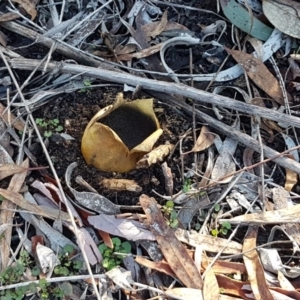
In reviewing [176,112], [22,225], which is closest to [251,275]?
[176,112]

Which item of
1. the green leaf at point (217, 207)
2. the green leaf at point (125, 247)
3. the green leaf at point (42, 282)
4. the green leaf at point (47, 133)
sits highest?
the green leaf at point (47, 133)

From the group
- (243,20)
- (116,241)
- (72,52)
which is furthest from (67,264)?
(243,20)

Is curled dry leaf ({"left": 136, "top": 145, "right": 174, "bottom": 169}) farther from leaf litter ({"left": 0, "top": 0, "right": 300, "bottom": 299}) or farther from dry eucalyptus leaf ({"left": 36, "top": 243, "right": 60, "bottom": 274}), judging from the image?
dry eucalyptus leaf ({"left": 36, "top": 243, "right": 60, "bottom": 274})

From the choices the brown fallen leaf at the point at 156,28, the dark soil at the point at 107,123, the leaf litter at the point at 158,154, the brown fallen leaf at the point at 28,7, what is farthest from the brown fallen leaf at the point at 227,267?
the brown fallen leaf at the point at 28,7

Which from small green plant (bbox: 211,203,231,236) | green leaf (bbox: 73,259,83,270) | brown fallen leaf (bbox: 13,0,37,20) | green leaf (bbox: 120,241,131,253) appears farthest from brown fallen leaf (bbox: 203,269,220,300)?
brown fallen leaf (bbox: 13,0,37,20)

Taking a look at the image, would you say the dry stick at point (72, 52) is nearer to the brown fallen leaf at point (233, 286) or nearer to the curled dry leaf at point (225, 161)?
the curled dry leaf at point (225, 161)

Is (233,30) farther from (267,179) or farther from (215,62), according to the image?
(267,179)
